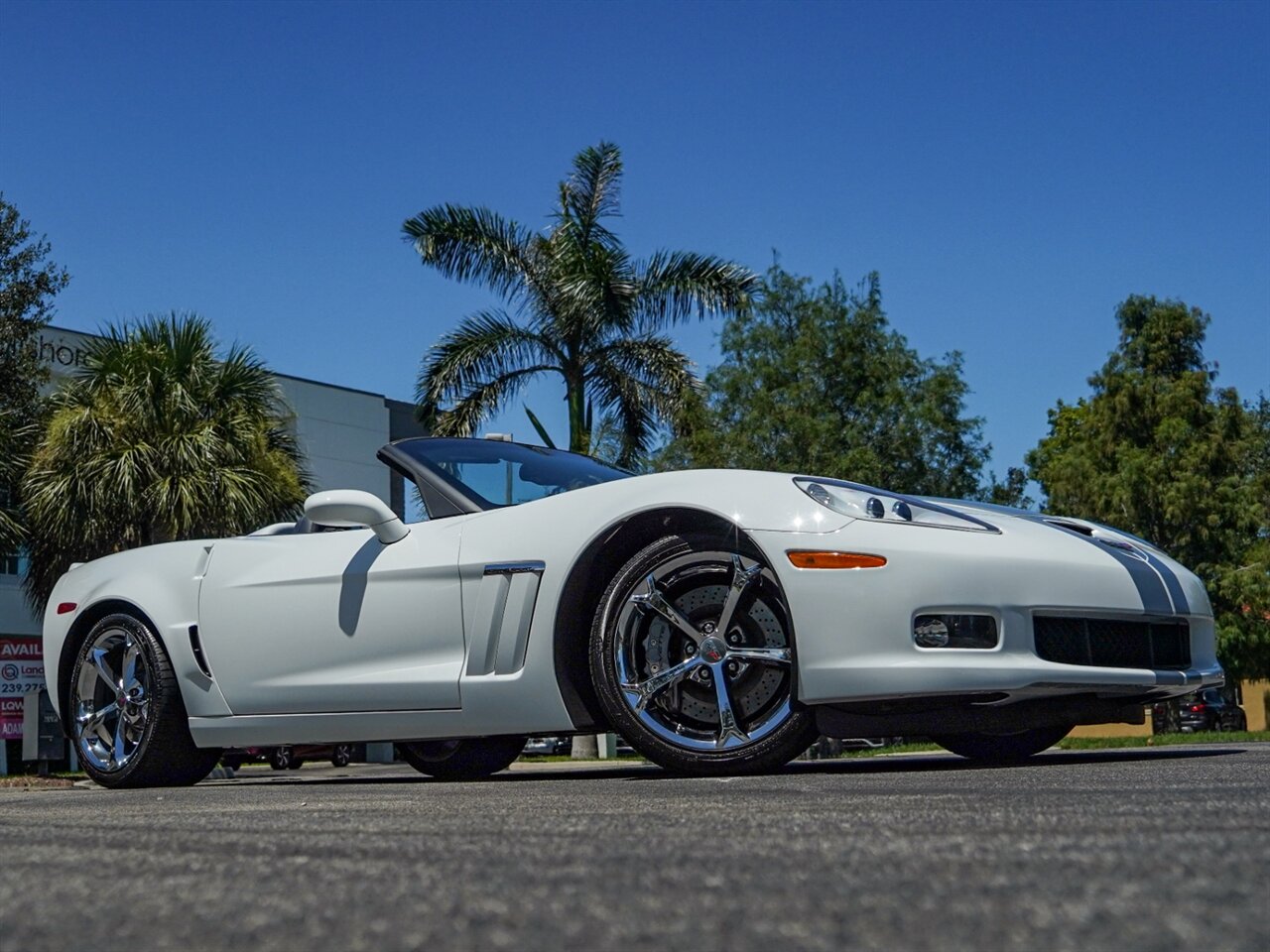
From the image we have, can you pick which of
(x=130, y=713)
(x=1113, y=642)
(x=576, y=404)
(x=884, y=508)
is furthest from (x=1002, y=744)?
(x=576, y=404)

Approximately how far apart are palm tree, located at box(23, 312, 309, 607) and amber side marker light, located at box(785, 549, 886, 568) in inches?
577

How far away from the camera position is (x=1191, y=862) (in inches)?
62.7

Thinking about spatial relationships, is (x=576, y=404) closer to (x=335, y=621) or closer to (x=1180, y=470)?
(x=1180, y=470)

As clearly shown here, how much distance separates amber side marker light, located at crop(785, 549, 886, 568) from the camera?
416 centimetres

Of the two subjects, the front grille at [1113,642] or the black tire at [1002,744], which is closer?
the front grille at [1113,642]

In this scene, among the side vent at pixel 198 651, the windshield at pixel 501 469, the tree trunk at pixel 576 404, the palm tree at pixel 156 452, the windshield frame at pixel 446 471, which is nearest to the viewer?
the windshield frame at pixel 446 471

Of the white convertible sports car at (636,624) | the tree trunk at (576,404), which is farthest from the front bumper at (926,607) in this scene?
the tree trunk at (576,404)

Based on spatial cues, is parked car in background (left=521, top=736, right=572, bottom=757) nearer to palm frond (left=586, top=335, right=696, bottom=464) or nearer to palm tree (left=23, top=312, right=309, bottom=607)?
palm frond (left=586, top=335, right=696, bottom=464)

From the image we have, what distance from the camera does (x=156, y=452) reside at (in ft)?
60.3

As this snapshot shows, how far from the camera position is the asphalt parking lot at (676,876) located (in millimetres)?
1277

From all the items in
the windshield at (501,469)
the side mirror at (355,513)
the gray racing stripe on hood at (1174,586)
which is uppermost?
the windshield at (501,469)

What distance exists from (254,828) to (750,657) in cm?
205

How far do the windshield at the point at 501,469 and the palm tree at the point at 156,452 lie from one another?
42.5ft

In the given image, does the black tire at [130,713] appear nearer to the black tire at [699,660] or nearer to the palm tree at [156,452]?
the black tire at [699,660]
